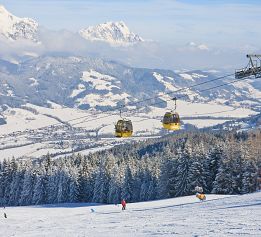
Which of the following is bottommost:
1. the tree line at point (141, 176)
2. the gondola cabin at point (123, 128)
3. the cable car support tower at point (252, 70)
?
the tree line at point (141, 176)

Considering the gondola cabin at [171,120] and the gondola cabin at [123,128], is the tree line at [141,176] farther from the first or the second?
the gondola cabin at [171,120]

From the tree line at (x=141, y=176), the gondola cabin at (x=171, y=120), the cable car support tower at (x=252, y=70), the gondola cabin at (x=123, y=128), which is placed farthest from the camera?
the tree line at (x=141, y=176)

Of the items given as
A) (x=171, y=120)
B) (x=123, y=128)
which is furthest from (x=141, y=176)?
(x=171, y=120)

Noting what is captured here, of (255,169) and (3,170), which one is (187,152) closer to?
(255,169)

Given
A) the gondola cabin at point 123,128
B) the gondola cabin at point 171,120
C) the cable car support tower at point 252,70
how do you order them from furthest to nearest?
1. the gondola cabin at point 123,128
2. the gondola cabin at point 171,120
3. the cable car support tower at point 252,70

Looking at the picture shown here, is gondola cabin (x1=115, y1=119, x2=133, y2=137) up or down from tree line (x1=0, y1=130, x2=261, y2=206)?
up

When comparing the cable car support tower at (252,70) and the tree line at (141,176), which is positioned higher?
the cable car support tower at (252,70)

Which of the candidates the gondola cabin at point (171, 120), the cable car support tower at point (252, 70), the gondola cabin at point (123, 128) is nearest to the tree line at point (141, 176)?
the gondola cabin at point (123, 128)

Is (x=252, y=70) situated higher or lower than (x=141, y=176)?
higher

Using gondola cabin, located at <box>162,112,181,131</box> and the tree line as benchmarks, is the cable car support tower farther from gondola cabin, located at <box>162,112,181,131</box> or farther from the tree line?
the tree line

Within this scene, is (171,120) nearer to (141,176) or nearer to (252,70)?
(252,70)

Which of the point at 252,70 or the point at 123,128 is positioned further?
the point at 123,128

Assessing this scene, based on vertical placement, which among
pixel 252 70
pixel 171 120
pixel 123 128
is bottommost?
pixel 123 128

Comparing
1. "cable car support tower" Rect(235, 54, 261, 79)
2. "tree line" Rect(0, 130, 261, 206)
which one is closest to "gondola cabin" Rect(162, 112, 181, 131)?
"cable car support tower" Rect(235, 54, 261, 79)
